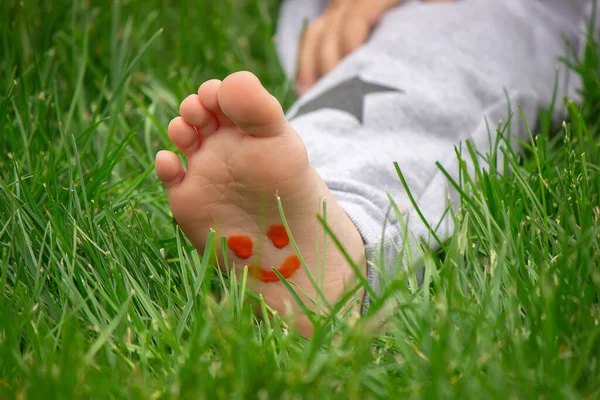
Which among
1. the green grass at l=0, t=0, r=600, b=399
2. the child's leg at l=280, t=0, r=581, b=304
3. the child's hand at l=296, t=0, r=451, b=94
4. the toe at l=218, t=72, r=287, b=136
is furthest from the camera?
the child's hand at l=296, t=0, r=451, b=94

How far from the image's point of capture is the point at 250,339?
69 cm

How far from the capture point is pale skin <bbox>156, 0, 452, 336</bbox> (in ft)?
2.60

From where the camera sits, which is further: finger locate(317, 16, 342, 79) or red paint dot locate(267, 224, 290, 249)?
finger locate(317, 16, 342, 79)

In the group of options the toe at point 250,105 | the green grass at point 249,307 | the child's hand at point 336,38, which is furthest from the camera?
the child's hand at point 336,38

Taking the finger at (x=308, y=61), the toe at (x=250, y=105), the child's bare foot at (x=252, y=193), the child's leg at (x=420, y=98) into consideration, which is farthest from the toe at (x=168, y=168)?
the finger at (x=308, y=61)

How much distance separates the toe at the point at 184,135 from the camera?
2.76 ft

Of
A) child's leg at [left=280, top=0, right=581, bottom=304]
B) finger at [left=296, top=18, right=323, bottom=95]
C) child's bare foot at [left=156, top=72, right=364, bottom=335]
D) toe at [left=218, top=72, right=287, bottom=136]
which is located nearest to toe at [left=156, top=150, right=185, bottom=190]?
child's bare foot at [left=156, top=72, right=364, bottom=335]

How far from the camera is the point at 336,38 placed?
1564 millimetres

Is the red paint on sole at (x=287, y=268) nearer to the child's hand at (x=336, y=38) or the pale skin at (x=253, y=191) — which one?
the pale skin at (x=253, y=191)

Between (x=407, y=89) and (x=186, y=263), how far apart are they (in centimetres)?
55

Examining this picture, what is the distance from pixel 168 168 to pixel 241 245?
136 mm

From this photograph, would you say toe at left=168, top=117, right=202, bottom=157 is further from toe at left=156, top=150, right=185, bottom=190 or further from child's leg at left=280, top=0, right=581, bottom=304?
child's leg at left=280, top=0, right=581, bottom=304

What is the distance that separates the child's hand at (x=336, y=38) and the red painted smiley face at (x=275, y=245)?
76 cm

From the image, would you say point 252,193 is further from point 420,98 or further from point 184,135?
point 420,98
